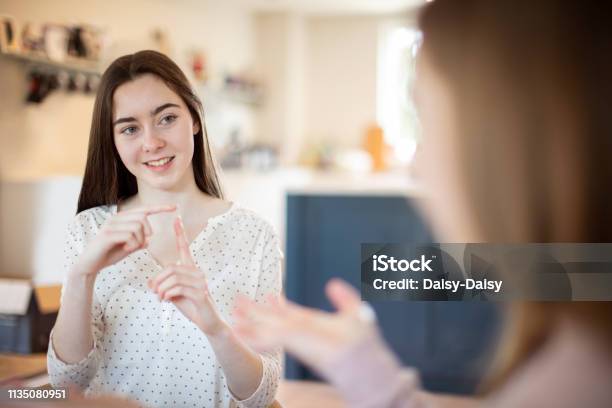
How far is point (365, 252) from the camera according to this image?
0.87m

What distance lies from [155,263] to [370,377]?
0.42 metres

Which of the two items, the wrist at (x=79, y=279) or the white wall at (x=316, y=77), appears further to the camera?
the white wall at (x=316, y=77)

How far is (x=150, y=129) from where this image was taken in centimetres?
86

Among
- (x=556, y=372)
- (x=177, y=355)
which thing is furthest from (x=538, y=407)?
(x=177, y=355)

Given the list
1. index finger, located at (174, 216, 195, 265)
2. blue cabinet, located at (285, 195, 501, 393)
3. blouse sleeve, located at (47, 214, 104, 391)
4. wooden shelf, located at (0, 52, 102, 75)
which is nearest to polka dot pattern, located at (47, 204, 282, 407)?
blouse sleeve, located at (47, 214, 104, 391)

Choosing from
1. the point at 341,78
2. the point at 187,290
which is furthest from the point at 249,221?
the point at 341,78

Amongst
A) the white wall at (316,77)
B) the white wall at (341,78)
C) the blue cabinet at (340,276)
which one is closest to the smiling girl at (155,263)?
the blue cabinet at (340,276)

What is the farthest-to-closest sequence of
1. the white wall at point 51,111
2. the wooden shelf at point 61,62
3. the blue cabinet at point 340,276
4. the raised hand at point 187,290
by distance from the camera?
1. the blue cabinet at point 340,276
2. the wooden shelf at point 61,62
3. the white wall at point 51,111
4. the raised hand at point 187,290

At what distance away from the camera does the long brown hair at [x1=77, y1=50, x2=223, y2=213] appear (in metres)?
0.87

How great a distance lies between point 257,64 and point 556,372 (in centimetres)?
439

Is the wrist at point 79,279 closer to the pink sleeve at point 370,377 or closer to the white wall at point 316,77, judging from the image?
the pink sleeve at point 370,377

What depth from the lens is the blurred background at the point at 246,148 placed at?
3.55ft

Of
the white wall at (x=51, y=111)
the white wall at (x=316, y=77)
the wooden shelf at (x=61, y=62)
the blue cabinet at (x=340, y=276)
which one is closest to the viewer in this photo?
the white wall at (x=51, y=111)

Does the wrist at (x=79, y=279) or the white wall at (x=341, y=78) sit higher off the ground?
the white wall at (x=341, y=78)
